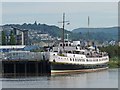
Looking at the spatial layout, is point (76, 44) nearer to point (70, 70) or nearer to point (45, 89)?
point (70, 70)

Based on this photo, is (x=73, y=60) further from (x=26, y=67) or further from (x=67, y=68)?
(x=26, y=67)

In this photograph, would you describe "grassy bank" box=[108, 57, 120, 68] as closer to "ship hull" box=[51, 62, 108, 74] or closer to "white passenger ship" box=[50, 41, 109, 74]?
"white passenger ship" box=[50, 41, 109, 74]

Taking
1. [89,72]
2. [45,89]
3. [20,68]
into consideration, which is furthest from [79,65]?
[45,89]

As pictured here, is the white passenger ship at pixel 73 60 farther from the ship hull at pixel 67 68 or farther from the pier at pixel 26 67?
the pier at pixel 26 67

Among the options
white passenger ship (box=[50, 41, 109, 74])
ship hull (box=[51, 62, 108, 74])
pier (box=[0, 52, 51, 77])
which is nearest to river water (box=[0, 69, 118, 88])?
ship hull (box=[51, 62, 108, 74])

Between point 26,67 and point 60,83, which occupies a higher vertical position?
point 26,67

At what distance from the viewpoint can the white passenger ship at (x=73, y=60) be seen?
71.9 metres

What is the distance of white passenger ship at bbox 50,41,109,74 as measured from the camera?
236ft

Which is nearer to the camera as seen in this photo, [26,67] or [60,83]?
[60,83]

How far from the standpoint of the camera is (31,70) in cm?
7462

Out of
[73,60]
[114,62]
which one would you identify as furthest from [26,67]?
[114,62]

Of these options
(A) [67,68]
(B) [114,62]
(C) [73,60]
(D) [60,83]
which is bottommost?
(B) [114,62]

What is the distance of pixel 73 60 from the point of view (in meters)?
74.4

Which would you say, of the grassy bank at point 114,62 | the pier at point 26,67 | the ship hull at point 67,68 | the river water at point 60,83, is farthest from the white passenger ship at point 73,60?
the grassy bank at point 114,62
